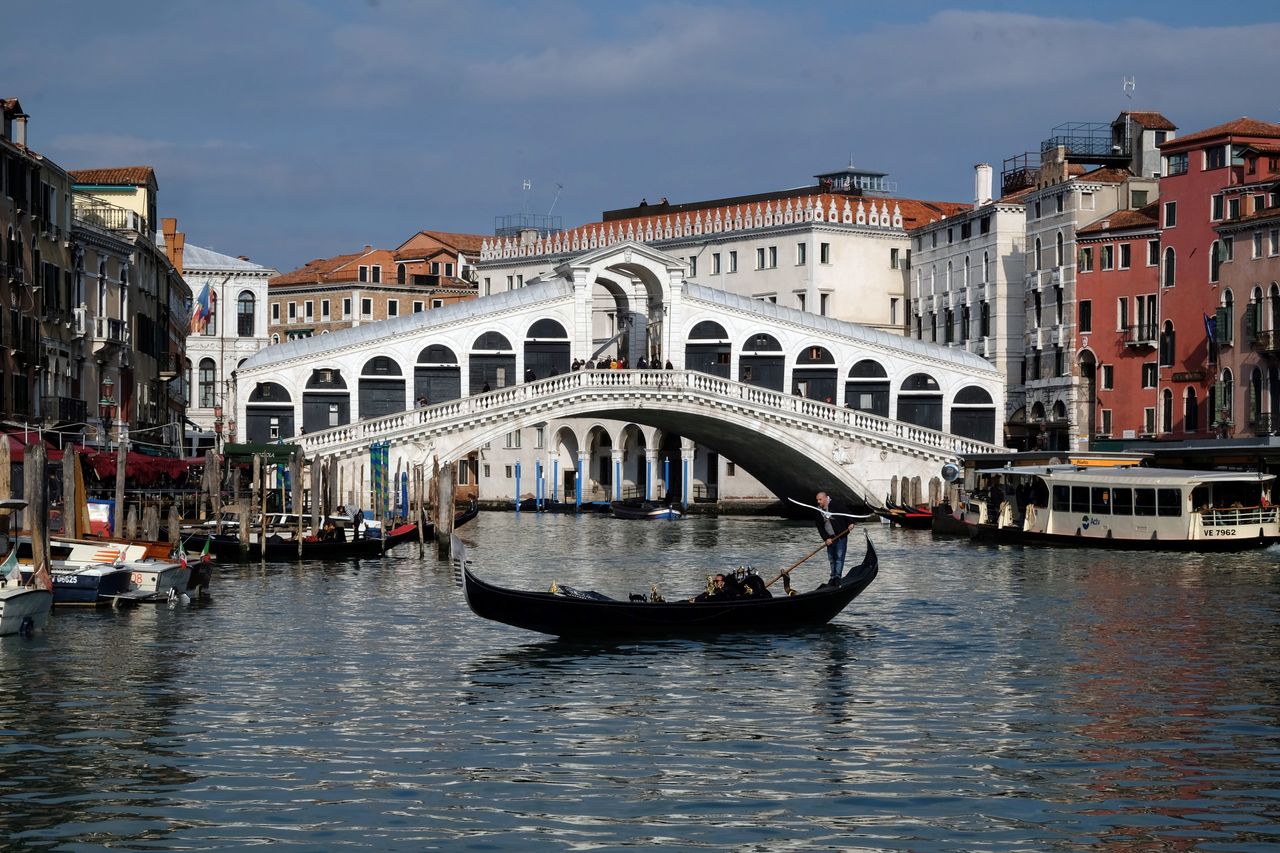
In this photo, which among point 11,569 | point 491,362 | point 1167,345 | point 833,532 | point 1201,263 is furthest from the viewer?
point 491,362

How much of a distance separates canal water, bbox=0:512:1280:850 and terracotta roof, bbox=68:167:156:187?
23372 millimetres

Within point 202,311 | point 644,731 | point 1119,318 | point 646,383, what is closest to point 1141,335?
point 1119,318

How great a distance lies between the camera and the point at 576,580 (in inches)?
1227

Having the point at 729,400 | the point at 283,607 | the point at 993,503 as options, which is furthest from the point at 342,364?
the point at 283,607

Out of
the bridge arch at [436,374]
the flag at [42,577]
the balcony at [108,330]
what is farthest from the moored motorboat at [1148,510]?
the flag at [42,577]

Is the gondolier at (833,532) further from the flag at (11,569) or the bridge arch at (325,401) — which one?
the bridge arch at (325,401)

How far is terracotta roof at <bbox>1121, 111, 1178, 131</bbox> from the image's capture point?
55.8m

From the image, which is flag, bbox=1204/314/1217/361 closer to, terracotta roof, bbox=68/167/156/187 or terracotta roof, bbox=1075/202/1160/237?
terracotta roof, bbox=1075/202/1160/237

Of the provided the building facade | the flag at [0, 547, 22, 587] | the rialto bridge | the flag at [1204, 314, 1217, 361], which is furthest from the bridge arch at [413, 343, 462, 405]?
the flag at [0, 547, 22, 587]

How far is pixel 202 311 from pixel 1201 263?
3209cm

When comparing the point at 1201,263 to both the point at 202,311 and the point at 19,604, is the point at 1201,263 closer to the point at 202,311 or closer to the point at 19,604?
the point at 202,311

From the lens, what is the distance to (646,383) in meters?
48.7

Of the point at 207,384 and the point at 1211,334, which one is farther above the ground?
the point at 207,384

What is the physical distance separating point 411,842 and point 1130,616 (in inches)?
561
